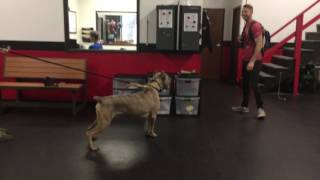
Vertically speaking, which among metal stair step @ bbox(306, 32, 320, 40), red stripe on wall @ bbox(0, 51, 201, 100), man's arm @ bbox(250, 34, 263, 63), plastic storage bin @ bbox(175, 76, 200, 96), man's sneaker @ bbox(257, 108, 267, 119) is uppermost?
metal stair step @ bbox(306, 32, 320, 40)

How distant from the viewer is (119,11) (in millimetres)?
7793

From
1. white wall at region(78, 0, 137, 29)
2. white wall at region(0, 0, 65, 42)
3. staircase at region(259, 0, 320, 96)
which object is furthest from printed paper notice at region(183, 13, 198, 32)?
white wall at region(78, 0, 137, 29)

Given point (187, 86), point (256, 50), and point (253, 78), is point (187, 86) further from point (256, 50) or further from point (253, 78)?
point (256, 50)

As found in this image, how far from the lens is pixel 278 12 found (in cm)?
795

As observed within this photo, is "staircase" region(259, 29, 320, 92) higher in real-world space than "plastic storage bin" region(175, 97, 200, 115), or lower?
higher

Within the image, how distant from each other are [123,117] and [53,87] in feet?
3.73

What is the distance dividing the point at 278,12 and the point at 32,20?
218 inches

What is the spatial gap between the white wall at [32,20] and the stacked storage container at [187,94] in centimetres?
212

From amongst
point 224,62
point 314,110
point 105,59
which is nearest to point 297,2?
point 224,62

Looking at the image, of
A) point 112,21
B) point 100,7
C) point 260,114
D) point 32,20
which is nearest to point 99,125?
point 260,114

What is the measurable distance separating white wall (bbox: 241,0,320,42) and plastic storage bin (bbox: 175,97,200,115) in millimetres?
3898

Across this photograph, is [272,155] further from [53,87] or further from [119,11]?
[119,11]

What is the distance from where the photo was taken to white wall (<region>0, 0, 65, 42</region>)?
545cm

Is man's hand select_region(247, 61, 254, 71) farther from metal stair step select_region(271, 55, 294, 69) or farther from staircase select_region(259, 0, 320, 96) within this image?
metal stair step select_region(271, 55, 294, 69)
